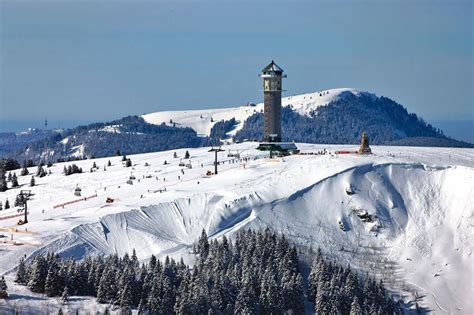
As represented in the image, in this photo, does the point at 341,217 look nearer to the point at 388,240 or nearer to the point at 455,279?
the point at 388,240

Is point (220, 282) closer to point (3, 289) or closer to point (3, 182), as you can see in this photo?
point (3, 289)

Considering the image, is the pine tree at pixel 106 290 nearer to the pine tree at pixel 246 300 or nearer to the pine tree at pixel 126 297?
the pine tree at pixel 126 297

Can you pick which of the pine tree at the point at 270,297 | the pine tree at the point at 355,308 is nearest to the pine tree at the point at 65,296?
the pine tree at the point at 270,297

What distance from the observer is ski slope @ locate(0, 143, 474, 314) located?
244ft

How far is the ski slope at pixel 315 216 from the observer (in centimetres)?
7425

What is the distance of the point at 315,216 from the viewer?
270 ft

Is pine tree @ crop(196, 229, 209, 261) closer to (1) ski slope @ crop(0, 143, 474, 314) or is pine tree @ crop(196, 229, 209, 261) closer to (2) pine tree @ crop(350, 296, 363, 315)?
(1) ski slope @ crop(0, 143, 474, 314)

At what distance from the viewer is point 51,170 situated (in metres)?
122

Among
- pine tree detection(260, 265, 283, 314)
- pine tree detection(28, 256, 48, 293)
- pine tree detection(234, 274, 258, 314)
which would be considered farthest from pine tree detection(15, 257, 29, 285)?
pine tree detection(260, 265, 283, 314)

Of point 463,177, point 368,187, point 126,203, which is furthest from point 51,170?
point 463,177

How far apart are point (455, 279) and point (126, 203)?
3193 cm

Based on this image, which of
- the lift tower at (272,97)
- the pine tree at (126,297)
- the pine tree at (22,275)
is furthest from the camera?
the lift tower at (272,97)

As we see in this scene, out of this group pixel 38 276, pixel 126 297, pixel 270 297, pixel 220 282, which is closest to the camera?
pixel 126 297

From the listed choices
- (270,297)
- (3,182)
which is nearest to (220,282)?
(270,297)
